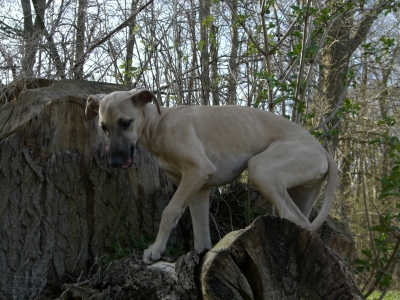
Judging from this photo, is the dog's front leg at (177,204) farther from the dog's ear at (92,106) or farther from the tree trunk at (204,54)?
the tree trunk at (204,54)

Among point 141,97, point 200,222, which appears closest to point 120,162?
point 141,97

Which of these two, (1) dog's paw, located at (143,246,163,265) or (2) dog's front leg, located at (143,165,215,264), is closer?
(1) dog's paw, located at (143,246,163,265)

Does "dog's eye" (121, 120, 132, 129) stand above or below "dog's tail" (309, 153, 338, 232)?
above

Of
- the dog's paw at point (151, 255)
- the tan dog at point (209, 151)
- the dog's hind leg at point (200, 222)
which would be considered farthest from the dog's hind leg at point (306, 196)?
the dog's paw at point (151, 255)

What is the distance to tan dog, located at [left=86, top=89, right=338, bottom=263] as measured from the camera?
14.2ft

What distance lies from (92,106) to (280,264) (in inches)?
100

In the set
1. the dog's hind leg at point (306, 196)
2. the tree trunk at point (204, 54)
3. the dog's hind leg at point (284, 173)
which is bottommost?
the dog's hind leg at point (306, 196)

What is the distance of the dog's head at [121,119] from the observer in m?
4.22

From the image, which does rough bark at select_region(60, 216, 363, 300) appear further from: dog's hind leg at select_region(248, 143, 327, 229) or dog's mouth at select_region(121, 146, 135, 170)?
dog's mouth at select_region(121, 146, 135, 170)

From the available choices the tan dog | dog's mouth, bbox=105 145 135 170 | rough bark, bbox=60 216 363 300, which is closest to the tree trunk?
the tan dog

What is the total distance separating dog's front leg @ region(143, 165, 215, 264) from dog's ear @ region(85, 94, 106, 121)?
1.13m

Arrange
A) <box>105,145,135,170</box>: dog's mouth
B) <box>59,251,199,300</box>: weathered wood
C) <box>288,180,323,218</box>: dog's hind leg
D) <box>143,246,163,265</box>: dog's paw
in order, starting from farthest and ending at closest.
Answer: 1. <box>288,180,323,218</box>: dog's hind leg
2. <box>105,145,135,170</box>: dog's mouth
3. <box>143,246,163,265</box>: dog's paw
4. <box>59,251,199,300</box>: weathered wood

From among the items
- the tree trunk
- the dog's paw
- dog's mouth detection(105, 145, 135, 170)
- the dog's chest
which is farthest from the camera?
the tree trunk

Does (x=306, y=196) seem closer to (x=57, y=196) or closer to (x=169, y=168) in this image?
(x=169, y=168)
